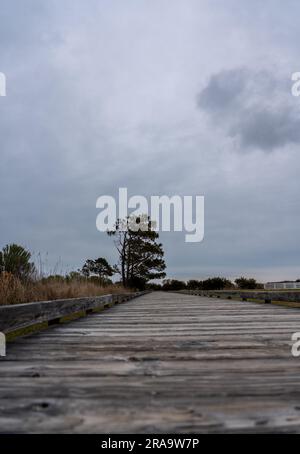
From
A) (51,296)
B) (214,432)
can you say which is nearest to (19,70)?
(51,296)

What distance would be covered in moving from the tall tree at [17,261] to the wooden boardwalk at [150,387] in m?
4.18

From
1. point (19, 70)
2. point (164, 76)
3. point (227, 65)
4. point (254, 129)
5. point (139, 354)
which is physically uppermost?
point (227, 65)

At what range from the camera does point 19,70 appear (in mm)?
14914

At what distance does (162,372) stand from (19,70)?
16.3m

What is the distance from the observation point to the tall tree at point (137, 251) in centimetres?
2994

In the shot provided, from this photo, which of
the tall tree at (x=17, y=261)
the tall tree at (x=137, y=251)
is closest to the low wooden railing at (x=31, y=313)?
the tall tree at (x=17, y=261)

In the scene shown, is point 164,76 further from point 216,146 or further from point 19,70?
point 19,70

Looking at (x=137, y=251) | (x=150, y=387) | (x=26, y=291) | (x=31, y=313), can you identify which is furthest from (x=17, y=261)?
(x=137, y=251)

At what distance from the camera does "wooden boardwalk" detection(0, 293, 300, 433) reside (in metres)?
1.29

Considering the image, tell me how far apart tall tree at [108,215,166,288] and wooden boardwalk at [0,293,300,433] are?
2683 centimetres

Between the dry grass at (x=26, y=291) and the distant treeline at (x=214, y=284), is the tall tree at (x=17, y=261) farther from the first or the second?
the distant treeline at (x=214, y=284)
